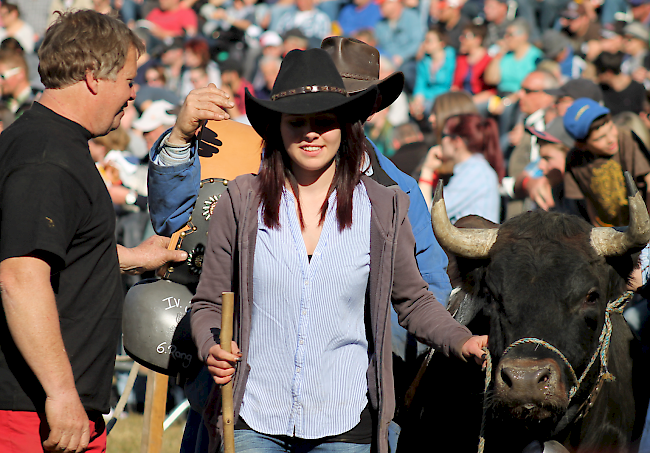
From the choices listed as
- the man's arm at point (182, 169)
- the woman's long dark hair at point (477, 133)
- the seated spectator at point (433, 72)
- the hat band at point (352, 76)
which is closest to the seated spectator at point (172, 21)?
the seated spectator at point (433, 72)

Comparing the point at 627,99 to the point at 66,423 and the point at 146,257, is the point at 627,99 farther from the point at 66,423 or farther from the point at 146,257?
the point at 66,423

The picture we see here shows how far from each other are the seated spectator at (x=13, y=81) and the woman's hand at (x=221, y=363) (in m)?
9.41

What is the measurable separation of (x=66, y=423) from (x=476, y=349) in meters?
1.54

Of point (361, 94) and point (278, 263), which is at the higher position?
point (361, 94)

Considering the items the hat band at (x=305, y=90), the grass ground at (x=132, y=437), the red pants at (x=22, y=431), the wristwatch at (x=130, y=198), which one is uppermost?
the hat band at (x=305, y=90)

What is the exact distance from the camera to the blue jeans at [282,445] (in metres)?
2.97

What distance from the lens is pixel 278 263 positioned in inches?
118

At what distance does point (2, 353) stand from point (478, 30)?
10286 mm

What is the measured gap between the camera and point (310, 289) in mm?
2975

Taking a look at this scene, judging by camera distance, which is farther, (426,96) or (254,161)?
(426,96)

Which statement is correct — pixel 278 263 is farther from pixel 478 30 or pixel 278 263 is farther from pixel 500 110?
pixel 478 30

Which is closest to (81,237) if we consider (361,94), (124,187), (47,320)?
(47,320)

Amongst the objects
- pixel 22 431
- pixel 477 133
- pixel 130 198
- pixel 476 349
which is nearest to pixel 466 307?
pixel 476 349

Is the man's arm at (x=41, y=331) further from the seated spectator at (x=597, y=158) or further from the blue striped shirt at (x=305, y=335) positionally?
the seated spectator at (x=597, y=158)
